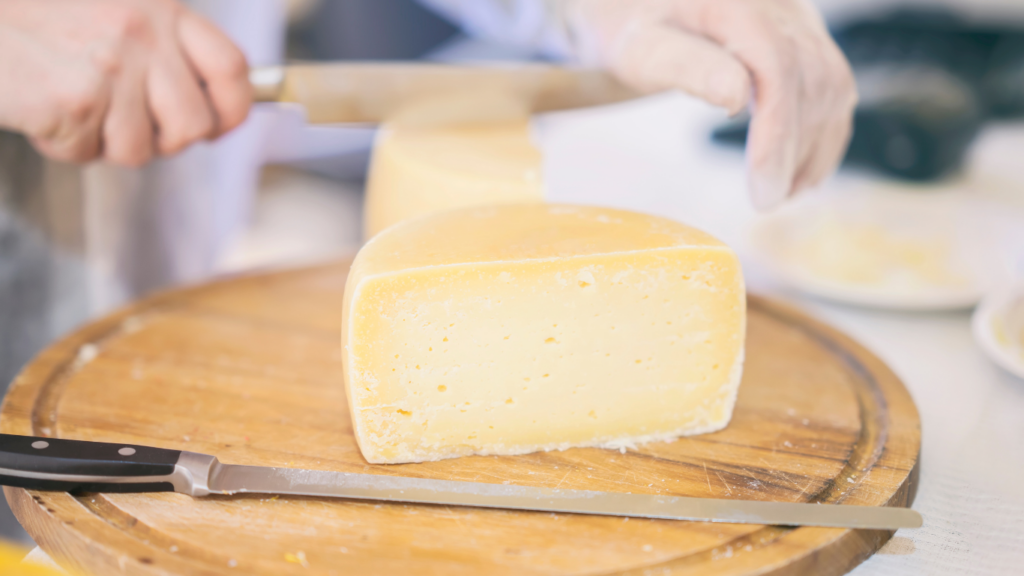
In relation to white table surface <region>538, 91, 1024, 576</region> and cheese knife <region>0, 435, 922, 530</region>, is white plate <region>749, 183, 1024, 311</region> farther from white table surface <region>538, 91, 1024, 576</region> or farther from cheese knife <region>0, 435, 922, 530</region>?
cheese knife <region>0, 435, 922, 530</region>

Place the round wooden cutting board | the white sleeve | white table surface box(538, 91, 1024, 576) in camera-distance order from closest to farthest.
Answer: the round wooden cutting board
white table surface box(538, 91, 1024, 576)
the white sleeve

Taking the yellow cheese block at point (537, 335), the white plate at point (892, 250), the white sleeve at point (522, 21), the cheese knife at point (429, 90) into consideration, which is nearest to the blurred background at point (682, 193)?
the white plate at point (892, 250)

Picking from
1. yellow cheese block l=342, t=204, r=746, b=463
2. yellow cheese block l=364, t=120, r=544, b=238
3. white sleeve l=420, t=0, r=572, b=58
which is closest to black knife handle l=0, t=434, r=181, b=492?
yellow cheese block l=342, t=204, r=746, b=463

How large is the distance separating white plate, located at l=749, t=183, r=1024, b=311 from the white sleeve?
0.70 metres

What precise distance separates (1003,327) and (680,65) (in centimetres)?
→ 72

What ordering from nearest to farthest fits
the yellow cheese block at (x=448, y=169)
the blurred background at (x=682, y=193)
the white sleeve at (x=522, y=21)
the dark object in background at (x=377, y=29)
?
the yellow cheese block at (x=448, y=169), the blurred background at (x=682, y=193), the white sleeve at (x=522, y=21), the dark object in background at (x=377, y=29)

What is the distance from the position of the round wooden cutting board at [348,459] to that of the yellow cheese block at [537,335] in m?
0.04

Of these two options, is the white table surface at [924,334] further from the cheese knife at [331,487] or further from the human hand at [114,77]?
the human hand at [114,77]

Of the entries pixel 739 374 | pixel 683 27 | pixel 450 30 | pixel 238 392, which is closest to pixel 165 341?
pixel 238 392

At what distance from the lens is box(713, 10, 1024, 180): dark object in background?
6.61ft

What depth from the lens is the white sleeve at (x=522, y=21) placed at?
1.92 meters

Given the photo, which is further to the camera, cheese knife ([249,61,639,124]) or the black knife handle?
cheese knife ([249,61,639,124])

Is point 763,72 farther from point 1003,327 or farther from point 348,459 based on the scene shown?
point 348,459

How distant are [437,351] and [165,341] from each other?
1.89 feet
